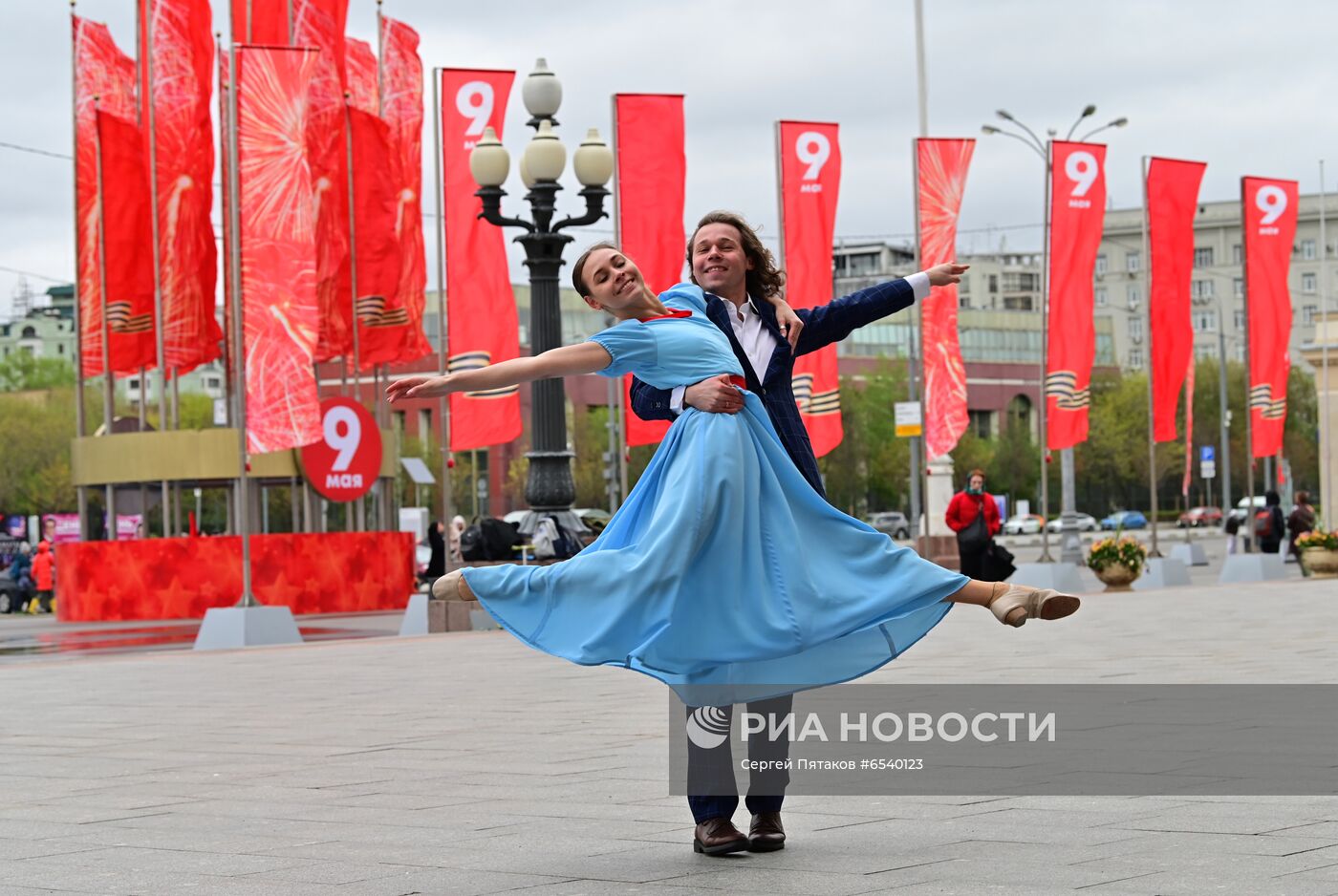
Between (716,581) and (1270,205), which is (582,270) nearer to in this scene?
(716,581)

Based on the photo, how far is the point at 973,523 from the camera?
77.9ft

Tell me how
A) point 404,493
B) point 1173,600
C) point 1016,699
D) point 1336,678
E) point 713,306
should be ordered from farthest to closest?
point 404,493 → point 1173,600 → point 1336,678 → point 1016,699 → point 713,306

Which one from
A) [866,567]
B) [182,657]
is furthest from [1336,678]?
[182,657]

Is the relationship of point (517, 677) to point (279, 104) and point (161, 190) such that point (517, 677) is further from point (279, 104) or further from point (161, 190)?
point (161, 190)

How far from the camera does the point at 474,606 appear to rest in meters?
22.6

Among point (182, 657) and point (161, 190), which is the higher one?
point (161, 190)

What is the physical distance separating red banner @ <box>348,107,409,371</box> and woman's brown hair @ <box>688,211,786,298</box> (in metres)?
24.9

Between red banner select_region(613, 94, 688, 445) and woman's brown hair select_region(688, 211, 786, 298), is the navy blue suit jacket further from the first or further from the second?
red banner select_region(613, 94, 688, 445)

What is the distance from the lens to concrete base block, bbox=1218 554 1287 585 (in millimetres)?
32156

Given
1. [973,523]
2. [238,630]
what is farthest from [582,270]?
[973,523]

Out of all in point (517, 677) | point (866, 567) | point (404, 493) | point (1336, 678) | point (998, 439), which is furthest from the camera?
point (998, 439)

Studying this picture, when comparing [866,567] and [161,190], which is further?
[161,190]

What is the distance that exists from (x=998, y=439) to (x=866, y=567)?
98.3 metres

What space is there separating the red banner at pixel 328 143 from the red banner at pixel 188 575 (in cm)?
367
